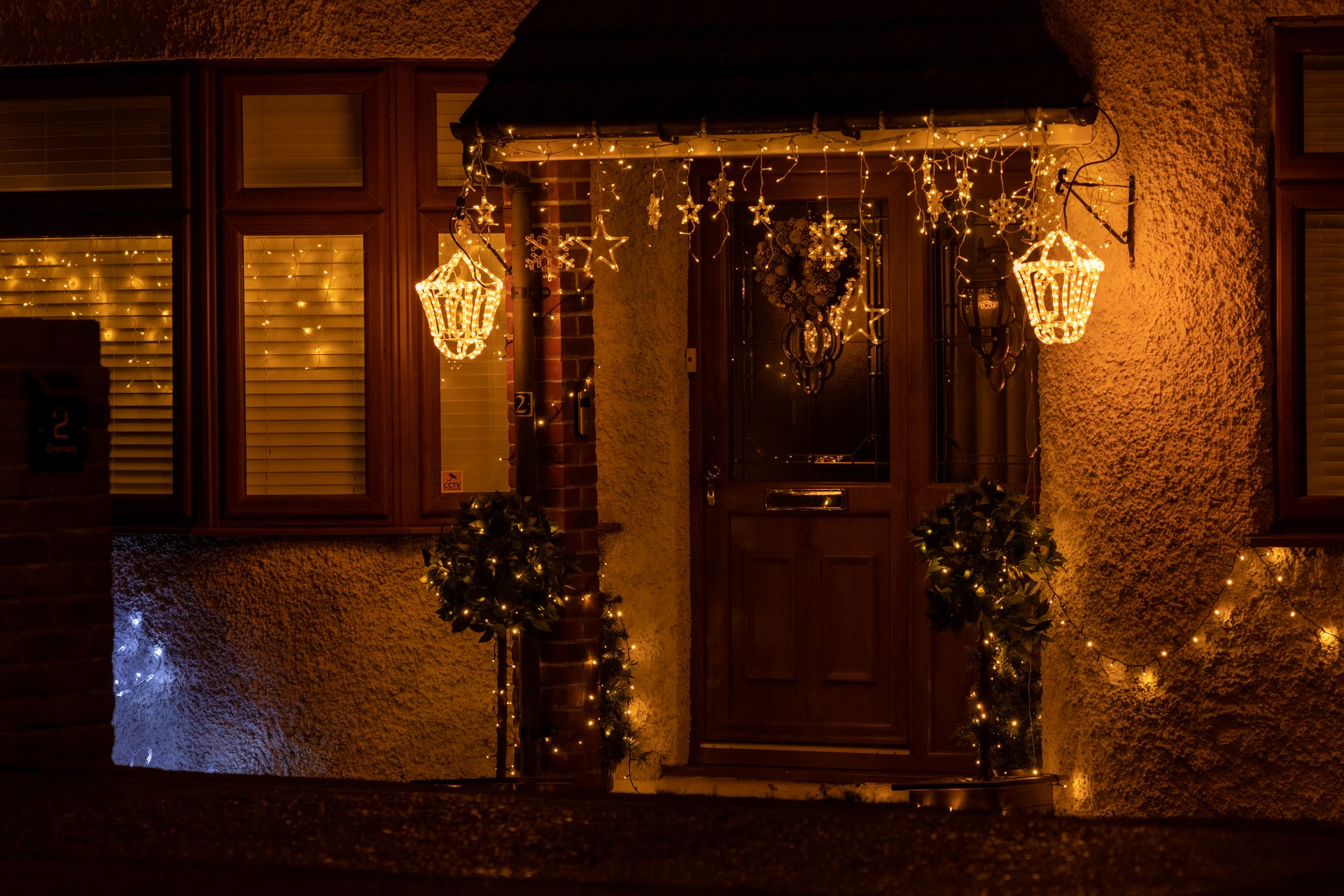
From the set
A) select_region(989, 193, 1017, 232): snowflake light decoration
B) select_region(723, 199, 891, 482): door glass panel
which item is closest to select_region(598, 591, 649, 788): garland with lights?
select_region(723, 199, 891, 482): door glass panel

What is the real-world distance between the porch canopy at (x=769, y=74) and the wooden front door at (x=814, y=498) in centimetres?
123

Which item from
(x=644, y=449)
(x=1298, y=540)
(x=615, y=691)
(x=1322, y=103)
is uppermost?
(x=1322, y=103)

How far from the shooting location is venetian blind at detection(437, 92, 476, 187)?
558 centimetres

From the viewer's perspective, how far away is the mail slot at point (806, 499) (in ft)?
19.6

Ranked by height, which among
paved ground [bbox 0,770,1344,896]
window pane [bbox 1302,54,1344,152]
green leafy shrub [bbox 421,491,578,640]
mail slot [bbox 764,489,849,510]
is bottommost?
paved ground [bbox 0,770,1344,896]

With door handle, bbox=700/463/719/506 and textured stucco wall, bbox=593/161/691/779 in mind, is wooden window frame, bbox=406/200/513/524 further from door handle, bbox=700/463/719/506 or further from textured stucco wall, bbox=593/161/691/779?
door handle, bbox=700/463/719/506

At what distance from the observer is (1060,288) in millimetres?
4629

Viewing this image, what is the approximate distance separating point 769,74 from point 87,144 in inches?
124

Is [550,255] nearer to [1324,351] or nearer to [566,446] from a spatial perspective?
[566,446]

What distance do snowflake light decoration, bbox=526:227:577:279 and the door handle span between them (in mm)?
1393

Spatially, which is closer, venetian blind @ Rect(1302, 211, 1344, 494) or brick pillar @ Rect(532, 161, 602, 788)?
venetian blind @ Rect(1302, 211, 1344, 494)

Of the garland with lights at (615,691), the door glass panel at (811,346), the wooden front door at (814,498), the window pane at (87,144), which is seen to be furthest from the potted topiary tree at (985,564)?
the window pane at (87,144)

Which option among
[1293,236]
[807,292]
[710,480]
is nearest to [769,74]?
[807,292]

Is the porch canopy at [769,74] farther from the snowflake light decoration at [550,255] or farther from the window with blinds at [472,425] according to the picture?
the window with blinds at [472,425]
